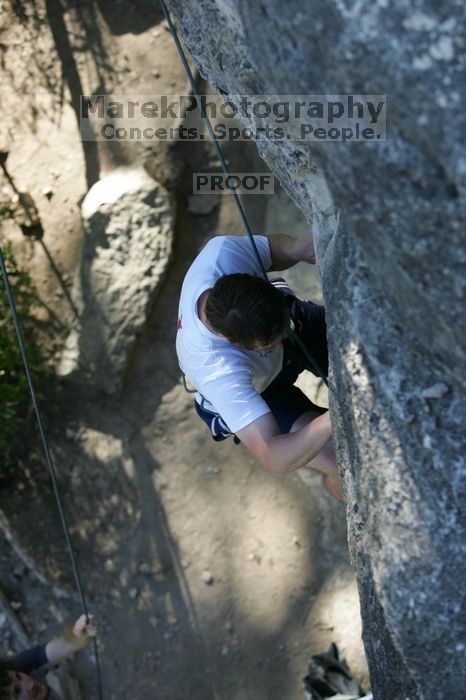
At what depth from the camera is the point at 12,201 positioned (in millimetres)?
4145

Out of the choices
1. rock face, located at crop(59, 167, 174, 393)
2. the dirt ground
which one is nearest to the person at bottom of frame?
the dirt ground

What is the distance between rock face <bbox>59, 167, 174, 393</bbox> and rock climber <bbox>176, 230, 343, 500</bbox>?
145 centimetres

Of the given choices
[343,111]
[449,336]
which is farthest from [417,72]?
[449,336]

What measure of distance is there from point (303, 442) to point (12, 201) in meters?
2.78

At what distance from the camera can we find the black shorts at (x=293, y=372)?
2.44 metres

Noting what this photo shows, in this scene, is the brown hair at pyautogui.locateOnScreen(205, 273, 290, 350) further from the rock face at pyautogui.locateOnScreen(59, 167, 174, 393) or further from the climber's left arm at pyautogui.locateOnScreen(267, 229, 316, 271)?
the rock face at pyautogui.locateOnScreen(59, 167, 174, 393)

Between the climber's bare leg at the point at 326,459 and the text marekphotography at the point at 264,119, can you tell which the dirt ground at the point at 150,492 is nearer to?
the text marekphotography at the point at 264,119

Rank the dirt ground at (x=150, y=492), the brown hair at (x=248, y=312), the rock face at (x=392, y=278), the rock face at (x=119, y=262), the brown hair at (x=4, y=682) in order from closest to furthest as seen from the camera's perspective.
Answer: the rock face at (x=392, y=278) < the brown hair at (x=248, y=312) < the brown hair at (x=4, y=682) < the dirt ground at (x=150, y=492) < the rock face at (x=119, y=262)

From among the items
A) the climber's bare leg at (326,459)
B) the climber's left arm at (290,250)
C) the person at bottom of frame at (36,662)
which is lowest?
the person at bottom of frame at (36,662)

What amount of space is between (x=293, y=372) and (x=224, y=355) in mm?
451

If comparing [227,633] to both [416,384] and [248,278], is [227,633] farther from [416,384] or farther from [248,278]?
[416,384]

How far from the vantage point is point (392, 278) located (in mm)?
1522

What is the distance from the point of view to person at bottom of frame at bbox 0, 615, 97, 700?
2.86 m

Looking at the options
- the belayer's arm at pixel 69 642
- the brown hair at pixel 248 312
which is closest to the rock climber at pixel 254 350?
the brown hair at pixel 248 312
